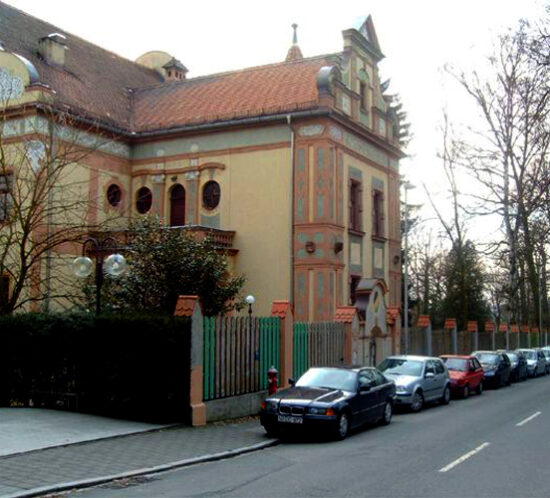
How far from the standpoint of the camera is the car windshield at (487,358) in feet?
103

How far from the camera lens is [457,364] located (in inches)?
1057

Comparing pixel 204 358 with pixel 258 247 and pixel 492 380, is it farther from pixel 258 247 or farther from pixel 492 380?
pixel 492 380

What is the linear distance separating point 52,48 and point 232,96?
27.2 feet

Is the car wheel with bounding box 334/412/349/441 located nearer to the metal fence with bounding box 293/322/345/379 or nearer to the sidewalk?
the sidewalk

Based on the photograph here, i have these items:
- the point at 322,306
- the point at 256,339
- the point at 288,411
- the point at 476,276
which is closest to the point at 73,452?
the point at 288,411

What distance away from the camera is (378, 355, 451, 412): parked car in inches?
817

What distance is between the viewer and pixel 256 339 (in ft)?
64.1

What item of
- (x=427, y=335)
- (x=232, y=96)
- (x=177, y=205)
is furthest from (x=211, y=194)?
(x=427, y=335)

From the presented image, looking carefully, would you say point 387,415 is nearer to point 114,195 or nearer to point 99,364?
point 99,364

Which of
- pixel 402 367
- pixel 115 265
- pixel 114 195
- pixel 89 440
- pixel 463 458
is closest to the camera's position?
pixel 463 458

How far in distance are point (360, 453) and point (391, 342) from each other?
52.9ft

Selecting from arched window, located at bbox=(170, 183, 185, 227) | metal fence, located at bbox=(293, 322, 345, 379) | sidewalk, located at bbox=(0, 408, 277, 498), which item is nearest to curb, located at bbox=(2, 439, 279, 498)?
sidewalk, located at bbox=(0, 408, 277, 498)

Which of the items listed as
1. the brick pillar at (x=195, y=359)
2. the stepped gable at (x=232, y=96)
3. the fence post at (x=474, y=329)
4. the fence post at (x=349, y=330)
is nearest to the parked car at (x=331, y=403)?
the brick pillar at (x=195, y=359)

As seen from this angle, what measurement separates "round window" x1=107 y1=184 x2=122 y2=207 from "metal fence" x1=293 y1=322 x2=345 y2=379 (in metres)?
13.5
